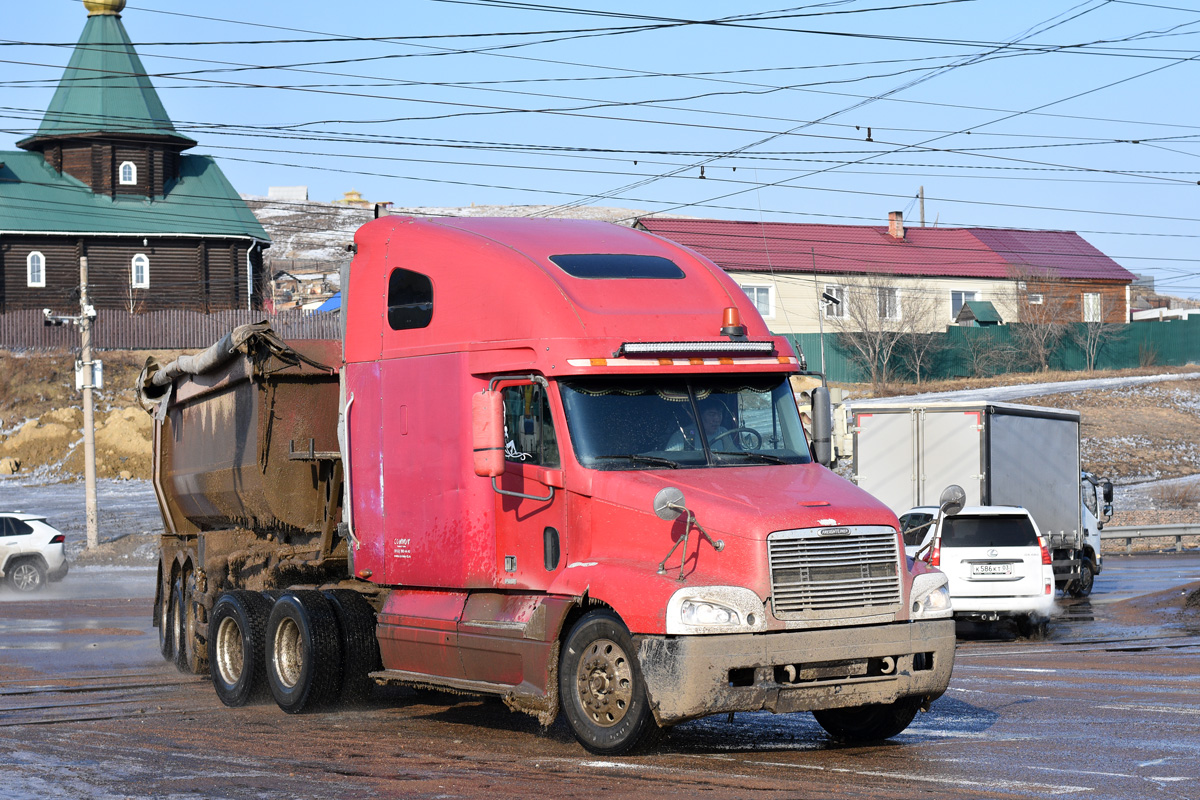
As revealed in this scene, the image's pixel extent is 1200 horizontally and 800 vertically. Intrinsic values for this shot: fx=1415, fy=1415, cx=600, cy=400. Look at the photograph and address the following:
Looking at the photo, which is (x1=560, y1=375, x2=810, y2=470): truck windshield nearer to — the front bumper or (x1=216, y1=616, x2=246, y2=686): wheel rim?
the front bumper

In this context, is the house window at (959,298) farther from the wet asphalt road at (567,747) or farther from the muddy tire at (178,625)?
the muddy tire at (178,625)

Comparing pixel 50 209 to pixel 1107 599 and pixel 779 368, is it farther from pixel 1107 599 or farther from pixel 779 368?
pixel 779 368

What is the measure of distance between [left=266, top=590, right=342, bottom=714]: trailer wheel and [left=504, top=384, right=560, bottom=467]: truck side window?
255 cm

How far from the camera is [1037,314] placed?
7056 cm

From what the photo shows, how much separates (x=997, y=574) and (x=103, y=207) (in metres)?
58.4

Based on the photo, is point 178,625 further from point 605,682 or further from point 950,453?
point 950,453

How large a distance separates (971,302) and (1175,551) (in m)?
36.0

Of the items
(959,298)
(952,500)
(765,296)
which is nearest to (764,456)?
(952,500)

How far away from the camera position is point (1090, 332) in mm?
68688

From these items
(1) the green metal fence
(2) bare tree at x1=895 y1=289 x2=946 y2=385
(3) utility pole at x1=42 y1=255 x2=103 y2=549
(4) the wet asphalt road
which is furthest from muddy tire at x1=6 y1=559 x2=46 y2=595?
(2) bare tree at x1=895 y1=289 x2=946 y2=385

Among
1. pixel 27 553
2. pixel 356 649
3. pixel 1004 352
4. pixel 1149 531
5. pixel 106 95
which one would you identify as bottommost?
pixel 1149 531

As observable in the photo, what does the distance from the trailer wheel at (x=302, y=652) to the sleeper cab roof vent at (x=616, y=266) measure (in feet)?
12.0

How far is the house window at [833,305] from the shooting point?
67275mm

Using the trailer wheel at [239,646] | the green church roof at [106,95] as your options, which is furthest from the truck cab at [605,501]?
the green church roof at [106,95]
